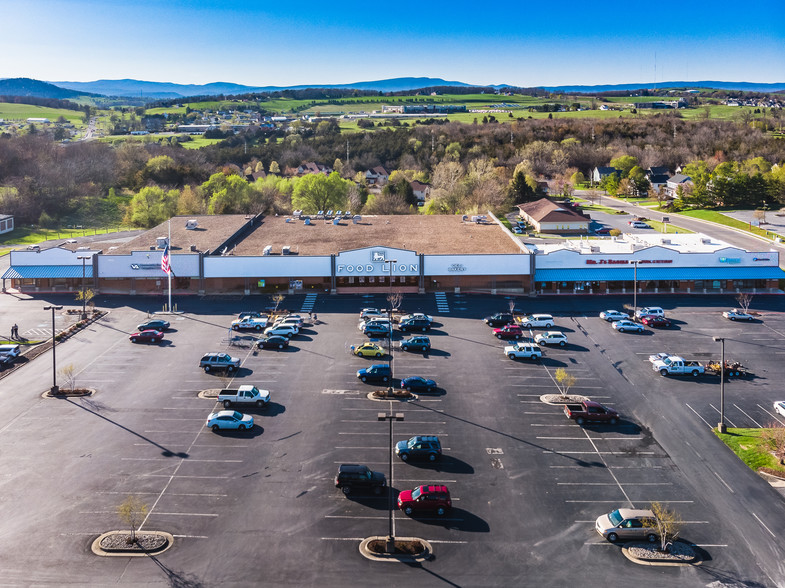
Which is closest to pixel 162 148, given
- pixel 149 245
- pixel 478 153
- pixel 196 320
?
pixel 478 153

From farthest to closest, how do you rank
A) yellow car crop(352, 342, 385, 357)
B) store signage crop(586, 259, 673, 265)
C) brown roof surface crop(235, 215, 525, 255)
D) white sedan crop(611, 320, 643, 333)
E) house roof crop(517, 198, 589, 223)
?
house roof crop(517, 198, 589, 223) → brown roof surface crop(235, 215, 525, 255) → store signage crop(586, 259, 673, 265) → white sedan crop(611, 320, 643, 333) → yellow car crop(352, 342, 385, 357)

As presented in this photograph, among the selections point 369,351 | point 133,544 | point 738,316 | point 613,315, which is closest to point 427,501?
point 133,544

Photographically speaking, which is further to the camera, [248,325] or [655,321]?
[655,321]

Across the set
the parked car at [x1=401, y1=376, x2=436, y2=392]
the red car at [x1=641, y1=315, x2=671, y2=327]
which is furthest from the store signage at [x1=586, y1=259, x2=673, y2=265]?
the parked car at [x1=401, y1=376, x2=436, y2=392]

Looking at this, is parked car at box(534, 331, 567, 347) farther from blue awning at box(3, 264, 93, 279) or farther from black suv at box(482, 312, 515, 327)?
blue awning at box(3, 264, 93, 279)

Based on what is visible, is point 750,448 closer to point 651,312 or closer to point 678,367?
point 678,367

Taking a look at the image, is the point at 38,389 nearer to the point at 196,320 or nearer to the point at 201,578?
the point at 196,320
